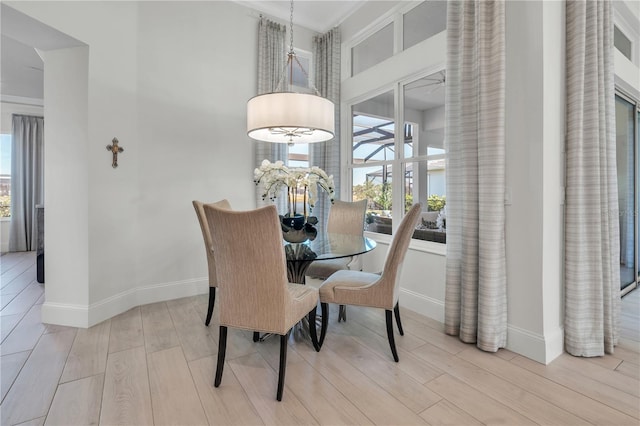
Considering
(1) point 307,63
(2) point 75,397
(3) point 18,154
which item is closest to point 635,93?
(1) point 307,63

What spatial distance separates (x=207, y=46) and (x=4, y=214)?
574 cm

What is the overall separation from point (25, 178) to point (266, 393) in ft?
22.4

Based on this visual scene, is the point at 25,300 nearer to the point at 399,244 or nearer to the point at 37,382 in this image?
the point at 37,382

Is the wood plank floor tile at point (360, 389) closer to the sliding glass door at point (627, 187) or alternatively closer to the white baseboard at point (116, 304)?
the white baseboard at point (116, 304)

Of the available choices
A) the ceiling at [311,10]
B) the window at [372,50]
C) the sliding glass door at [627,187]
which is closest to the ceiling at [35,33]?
the ceiling at [311,10]

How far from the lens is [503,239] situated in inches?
87.0

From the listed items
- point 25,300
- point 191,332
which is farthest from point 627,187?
point 25,300

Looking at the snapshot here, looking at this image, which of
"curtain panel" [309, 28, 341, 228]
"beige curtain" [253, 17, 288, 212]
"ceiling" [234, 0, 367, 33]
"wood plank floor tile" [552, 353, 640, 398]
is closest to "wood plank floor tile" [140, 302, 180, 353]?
"beige curtain" [253, 17, 288, 212]

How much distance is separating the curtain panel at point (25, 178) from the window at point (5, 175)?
270mm

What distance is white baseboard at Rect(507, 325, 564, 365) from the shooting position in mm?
2062

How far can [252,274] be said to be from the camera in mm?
1728

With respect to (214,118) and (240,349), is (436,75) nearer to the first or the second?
(214,118)

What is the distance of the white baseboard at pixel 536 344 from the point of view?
6.77ft

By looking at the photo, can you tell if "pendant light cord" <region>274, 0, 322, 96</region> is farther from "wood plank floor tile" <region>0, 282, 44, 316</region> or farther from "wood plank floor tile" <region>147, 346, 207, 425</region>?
"wood plank floor tile" <region>0, 282, 44, 316</region>
